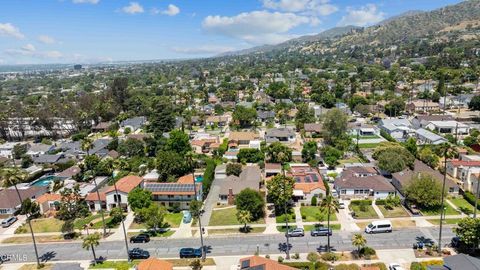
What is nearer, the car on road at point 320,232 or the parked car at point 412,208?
the car on road at point 320,232

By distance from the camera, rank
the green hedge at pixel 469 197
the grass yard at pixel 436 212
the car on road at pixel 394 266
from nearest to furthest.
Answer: the car on road at pixel 394 266, the grass yard at pixel 436 212, the green hedge at pixel 469 197

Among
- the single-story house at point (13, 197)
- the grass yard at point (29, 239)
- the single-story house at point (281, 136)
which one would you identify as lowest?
the grass yard at point (29, 239)

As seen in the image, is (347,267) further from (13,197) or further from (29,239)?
(13,197)

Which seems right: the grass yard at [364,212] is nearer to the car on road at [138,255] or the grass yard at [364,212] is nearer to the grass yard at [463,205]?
the grass yard at [463,205]

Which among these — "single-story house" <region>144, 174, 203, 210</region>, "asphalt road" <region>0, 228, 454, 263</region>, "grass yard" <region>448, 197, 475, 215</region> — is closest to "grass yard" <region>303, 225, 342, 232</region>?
"asphalt road" <region>0, 228, 454, 263</region>

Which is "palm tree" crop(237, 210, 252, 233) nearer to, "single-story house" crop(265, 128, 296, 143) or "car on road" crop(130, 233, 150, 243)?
"car on road" crop(130, 233, 150, 243)

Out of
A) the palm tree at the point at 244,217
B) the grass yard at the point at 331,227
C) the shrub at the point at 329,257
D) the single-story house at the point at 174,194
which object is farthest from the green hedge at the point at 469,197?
the single-story house at the point at 174,194

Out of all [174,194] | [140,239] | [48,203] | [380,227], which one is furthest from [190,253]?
[48,203]
